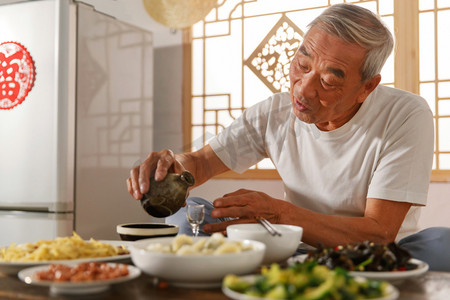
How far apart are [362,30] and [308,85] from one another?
280 mm

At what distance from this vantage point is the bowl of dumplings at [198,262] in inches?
34.5

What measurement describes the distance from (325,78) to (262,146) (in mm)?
605

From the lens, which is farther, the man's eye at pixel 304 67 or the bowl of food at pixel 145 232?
the man's eye at pixel 304 67

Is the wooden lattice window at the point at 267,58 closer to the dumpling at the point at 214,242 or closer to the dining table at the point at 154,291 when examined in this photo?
the dining table at the point at 154,291

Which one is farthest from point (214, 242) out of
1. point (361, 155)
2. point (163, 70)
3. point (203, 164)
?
point (163, 70)

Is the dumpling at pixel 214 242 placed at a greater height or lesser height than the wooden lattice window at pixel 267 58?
lesser

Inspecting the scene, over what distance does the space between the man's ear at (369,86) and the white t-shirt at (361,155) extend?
0.04 m

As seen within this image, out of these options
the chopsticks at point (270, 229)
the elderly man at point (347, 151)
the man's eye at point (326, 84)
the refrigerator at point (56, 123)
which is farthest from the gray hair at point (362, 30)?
the refrigerator at point (56, 123)

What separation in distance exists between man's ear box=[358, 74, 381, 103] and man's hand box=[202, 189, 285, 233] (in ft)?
2.09

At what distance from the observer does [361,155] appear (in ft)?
6.25

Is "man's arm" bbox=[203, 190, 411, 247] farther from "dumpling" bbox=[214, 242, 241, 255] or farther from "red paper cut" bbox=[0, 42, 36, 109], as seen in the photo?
"red paper cut" bbox=[0, 42, 36, 109]

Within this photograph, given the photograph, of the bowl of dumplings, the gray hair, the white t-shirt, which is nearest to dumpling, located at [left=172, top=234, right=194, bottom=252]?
the bowl of dumplings

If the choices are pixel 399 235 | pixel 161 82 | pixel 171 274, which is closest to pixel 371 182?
pixel 399 235

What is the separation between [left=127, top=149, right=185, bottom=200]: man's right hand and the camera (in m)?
1.47
